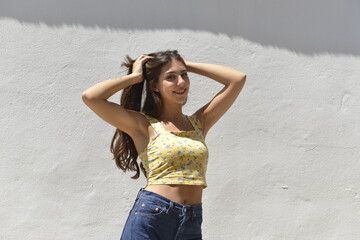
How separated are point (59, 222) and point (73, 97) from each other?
2.63 feet

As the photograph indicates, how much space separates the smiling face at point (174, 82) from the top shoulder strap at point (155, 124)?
5.3 inches

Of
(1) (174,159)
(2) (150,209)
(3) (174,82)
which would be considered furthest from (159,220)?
(3) (174,82)

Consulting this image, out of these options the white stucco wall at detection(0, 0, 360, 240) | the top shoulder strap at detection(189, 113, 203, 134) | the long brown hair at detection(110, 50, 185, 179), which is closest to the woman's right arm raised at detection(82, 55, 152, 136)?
the long brown hair at detection(110, 50, 185, 179)

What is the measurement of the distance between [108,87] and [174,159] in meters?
0.47

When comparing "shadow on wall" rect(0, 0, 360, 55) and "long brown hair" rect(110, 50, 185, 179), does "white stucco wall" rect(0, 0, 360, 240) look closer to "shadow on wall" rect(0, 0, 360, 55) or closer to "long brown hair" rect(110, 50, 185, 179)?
"shadow on wall" rect(0, 0, 360, 55)

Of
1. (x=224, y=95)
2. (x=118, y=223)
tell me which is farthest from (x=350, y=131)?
(x=118, y=223)

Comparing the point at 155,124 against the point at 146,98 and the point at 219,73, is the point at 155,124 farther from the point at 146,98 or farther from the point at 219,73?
the point at 219,73

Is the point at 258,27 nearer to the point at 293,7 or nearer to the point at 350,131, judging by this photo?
the point at 293,7

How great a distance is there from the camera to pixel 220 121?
169 inches

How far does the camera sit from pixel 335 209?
4348 mm

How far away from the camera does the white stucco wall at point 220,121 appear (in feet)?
13.7

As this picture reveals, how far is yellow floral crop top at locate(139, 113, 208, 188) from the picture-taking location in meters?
3.04

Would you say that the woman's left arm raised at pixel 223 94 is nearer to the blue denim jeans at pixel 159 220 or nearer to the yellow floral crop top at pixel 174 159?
the yellow floral crop top at pixel 174 159

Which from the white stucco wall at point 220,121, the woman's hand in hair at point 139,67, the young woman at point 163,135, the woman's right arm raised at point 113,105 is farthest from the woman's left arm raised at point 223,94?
the white stucco wall at point 220,121
